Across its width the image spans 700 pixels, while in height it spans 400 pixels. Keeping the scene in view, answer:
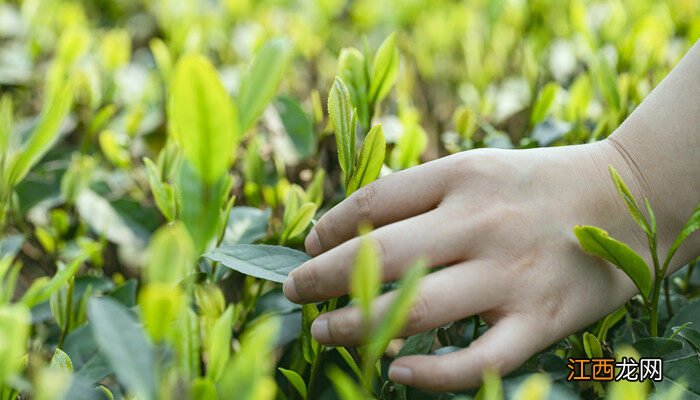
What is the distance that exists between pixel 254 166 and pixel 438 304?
522mm

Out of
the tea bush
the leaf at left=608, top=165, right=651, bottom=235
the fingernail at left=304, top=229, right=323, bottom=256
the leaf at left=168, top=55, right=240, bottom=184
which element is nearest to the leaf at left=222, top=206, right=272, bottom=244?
the tea bush

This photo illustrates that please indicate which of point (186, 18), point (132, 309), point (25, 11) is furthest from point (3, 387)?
point (25, 11)

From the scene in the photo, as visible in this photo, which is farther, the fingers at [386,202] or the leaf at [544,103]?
the leaf at [544,103]

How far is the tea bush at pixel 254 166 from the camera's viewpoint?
0.58 meters

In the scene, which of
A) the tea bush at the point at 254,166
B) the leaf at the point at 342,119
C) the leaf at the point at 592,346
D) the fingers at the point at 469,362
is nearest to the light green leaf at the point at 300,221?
the tea bush at the point at 254,166

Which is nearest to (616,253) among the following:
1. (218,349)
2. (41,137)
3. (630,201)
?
(630,201)

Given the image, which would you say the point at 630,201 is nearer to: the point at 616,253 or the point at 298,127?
the point at 616,253

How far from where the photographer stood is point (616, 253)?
756mm

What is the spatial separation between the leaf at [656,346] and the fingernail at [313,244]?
375 mm

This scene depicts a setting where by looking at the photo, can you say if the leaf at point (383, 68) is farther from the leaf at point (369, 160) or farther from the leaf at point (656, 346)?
the leaf at point (656, 346)

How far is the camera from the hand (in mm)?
717

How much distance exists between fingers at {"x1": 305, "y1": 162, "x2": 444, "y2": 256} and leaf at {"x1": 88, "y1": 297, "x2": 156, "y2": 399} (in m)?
0.31

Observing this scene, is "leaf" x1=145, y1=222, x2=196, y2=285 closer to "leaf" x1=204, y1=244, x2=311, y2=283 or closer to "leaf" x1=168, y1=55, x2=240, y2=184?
"leaf" x1=168, y1=55, x2=240, y2=184

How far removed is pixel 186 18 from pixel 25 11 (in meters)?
0.40
